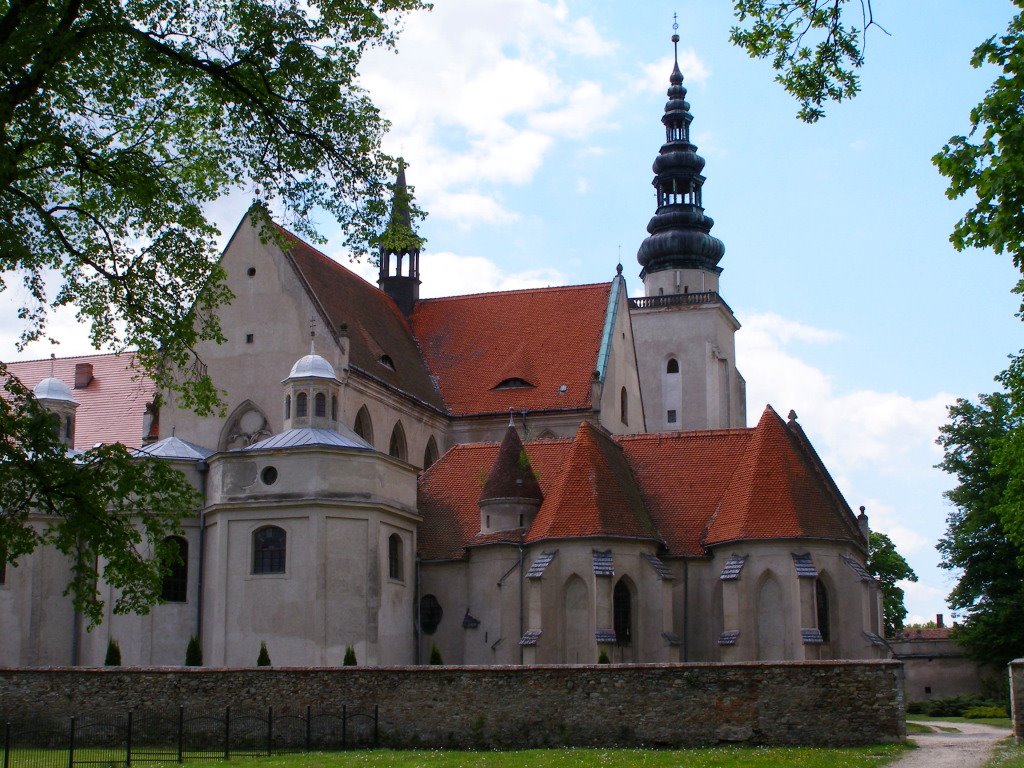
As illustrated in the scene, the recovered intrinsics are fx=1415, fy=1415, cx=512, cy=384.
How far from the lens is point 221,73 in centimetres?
2048

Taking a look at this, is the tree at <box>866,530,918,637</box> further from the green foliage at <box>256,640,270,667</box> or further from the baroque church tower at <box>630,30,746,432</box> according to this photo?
the green foliage at <box>256,640,270,667</box>

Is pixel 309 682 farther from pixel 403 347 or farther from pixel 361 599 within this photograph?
pixel 403 347

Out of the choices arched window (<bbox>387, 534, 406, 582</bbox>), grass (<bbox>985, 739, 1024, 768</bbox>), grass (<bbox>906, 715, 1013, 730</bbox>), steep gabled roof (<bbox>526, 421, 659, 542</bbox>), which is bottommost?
grass (<bbox>906, 715, 1013, 730</bbox>)

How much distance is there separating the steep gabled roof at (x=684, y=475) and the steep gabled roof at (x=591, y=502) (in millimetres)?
791

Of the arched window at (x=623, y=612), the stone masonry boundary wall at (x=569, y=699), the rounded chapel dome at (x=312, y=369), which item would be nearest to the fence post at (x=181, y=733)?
the stone masonry boundary wall at (x=569, y=699)

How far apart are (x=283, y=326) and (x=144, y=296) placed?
25848 mm

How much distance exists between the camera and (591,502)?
4069cm

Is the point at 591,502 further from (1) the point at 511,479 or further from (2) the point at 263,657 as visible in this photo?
(2) the point at 263,657

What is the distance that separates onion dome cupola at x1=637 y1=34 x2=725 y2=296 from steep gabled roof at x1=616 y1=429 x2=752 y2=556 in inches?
1185

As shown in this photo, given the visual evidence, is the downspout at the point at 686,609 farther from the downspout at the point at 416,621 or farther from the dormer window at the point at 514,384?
the dormer window at the point at 514,384

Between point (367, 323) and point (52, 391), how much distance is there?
37.2 feet

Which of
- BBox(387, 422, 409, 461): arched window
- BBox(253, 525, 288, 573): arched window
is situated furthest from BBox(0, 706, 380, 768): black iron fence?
BBox(387, 422, 409, 461): arched window

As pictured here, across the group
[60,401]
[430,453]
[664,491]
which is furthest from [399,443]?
[60,401]

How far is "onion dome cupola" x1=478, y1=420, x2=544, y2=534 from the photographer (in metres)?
42.1
